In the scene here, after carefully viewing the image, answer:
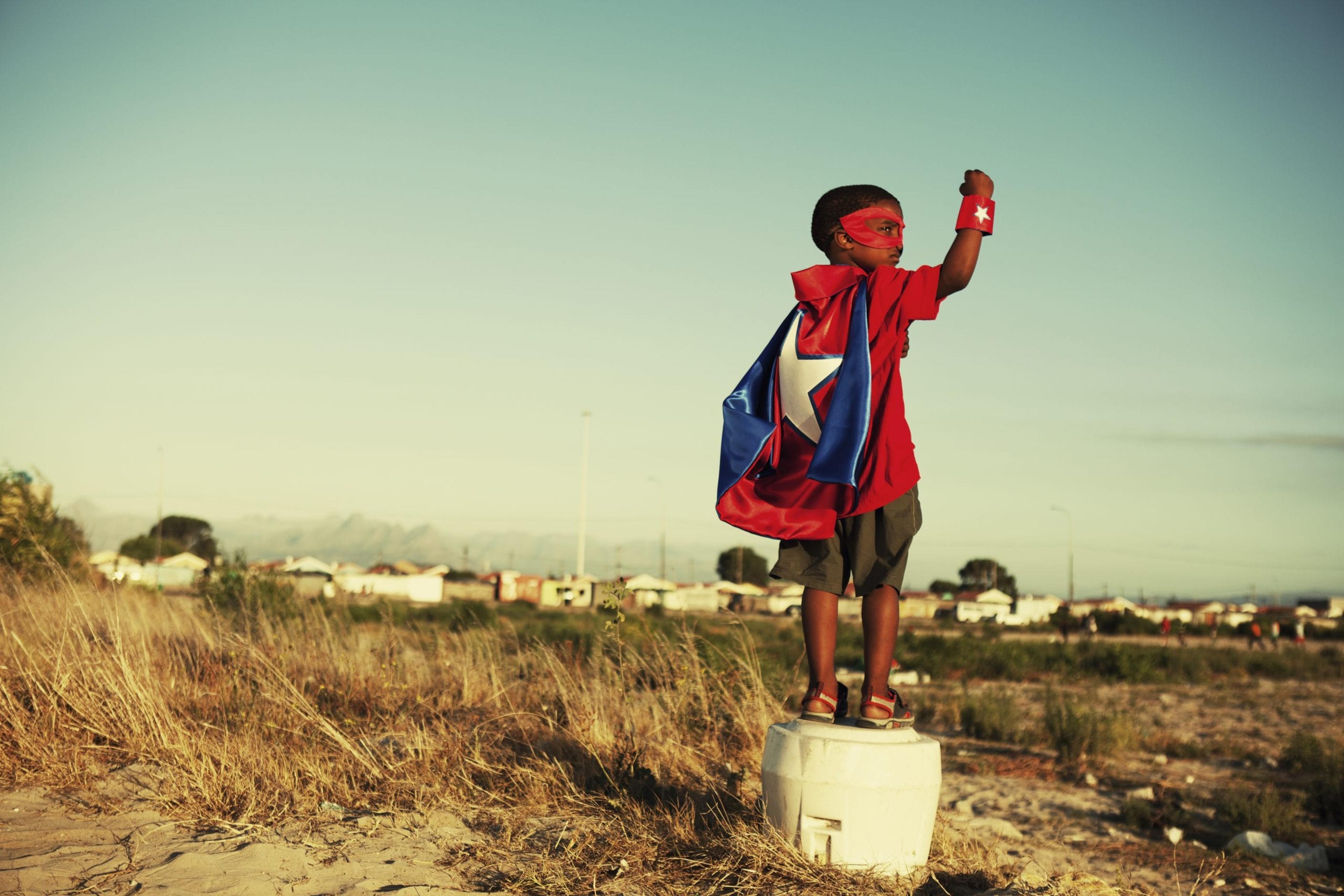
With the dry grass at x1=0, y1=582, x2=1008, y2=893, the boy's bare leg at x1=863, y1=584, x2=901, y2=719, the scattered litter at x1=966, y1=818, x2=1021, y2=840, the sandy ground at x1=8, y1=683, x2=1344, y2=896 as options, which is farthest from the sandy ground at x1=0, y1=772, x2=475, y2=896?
the scattered litter at x1=966, y1=818, x2=1021, y2=840

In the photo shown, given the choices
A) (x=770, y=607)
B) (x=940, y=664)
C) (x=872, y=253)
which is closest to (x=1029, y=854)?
(x=872, y=253)

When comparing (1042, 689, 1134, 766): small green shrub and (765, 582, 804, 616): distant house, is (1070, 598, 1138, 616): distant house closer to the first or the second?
(765, 582, 804, 616): distant house

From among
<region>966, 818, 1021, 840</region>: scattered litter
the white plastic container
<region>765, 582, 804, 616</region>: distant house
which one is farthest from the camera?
<region>765, 582, 804, 616</region>: distant house

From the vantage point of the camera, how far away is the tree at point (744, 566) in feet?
346

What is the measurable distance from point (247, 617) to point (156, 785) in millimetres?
2707

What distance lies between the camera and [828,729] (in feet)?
10.1

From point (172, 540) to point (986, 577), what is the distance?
91.7m

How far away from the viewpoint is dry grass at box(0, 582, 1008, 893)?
339 cm

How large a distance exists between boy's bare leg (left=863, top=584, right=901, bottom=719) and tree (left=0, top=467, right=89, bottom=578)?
6593 mm

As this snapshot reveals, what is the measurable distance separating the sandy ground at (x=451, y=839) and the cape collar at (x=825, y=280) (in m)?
2.26

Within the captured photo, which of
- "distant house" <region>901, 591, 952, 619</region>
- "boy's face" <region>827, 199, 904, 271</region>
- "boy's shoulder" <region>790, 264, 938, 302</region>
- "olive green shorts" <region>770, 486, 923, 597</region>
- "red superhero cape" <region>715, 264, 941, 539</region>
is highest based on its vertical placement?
"boy's face" <region>827, 199, 904, 271</region>

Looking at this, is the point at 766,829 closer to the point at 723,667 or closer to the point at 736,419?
the point at 736,419

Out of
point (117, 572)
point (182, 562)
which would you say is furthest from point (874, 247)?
point (182, 562)

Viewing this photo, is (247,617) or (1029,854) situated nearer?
(1029,854)
